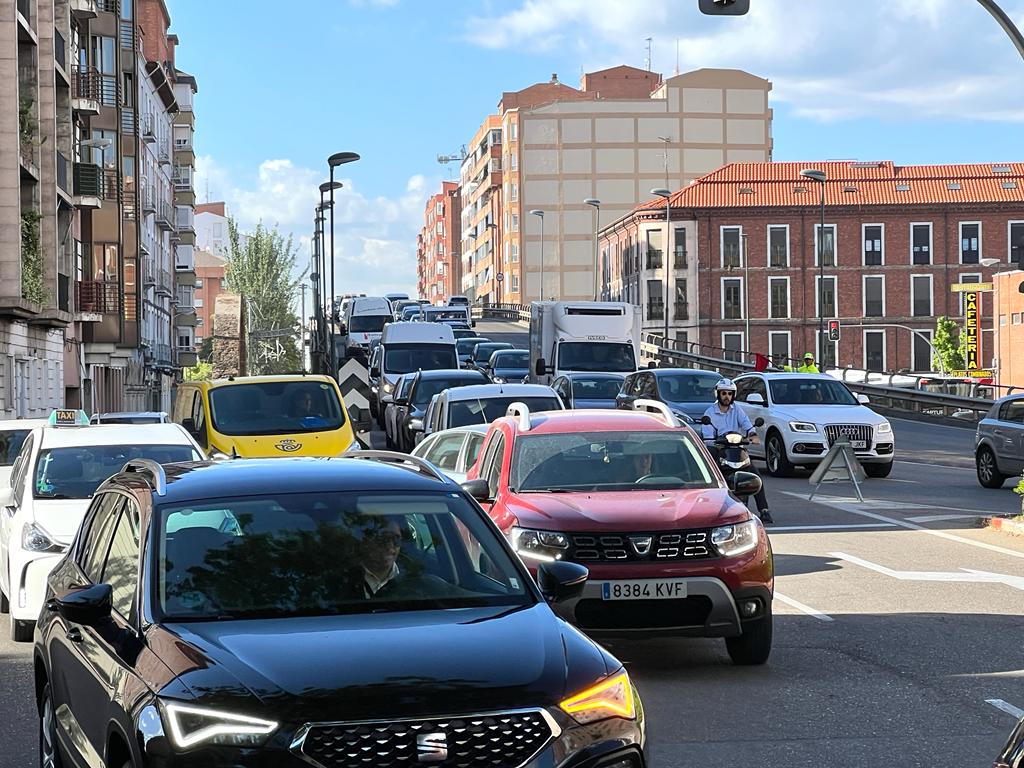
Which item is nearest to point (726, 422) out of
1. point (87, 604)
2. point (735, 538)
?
point (735, 538)

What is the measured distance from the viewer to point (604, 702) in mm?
5285

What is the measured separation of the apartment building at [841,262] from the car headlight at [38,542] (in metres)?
94.9

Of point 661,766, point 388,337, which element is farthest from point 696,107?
point 661,766

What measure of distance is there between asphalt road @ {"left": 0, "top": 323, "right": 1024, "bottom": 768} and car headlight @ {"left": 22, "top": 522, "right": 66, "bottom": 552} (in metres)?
0.74

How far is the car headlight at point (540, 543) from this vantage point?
10.2 metres

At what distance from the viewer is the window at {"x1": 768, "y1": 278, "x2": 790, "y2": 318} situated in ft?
349

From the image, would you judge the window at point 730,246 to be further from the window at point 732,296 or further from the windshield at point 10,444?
the windshield at point 10,444

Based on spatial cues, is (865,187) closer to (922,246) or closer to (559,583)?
(922,246)

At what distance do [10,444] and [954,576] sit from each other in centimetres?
1132

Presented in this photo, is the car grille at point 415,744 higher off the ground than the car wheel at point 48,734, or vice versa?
the car grille at point 415,744

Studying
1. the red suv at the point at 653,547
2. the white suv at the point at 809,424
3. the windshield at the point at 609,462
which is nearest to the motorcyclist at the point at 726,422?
the windshield at the point at 609,462

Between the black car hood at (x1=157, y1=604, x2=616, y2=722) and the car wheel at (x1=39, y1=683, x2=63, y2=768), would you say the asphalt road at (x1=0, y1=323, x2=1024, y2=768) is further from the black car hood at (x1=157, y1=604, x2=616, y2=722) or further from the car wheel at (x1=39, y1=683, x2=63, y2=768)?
the black car hood at (x1=157, y1=604, x2=616, y2=722)

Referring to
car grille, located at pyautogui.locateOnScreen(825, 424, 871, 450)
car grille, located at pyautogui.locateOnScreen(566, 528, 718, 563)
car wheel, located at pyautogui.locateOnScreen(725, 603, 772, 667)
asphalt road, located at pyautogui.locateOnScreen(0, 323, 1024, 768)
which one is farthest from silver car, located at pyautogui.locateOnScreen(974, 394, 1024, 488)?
car grille, located at pyautogui.locateOnScreen(566, 528, 718, 563)

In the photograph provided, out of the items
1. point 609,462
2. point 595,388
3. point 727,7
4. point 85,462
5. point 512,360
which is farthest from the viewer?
point 512,360
